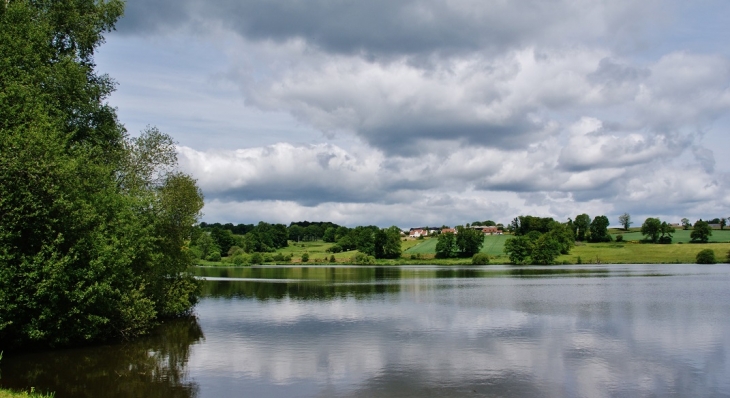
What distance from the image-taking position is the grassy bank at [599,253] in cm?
14162

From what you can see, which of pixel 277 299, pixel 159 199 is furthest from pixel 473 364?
pixel 277 299

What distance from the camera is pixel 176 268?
3953 centimetres

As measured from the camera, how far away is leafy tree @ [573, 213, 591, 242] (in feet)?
622

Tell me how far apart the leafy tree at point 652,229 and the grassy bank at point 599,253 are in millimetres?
3621

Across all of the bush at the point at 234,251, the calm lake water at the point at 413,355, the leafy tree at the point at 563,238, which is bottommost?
the calm lake water at the point at 413,355

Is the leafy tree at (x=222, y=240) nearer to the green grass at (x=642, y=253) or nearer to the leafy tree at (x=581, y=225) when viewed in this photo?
the green grass at (x=642, y=253)

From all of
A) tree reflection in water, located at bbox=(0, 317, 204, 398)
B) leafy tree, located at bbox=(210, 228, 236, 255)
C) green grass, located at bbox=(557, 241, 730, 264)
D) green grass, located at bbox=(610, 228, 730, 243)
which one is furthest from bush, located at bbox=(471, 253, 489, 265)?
tree reflection in water, located at bbox=(0, 317, 204, 398)

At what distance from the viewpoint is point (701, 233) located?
15762 centimetres

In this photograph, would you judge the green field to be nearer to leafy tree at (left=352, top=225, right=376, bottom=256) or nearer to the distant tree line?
the distant tree line

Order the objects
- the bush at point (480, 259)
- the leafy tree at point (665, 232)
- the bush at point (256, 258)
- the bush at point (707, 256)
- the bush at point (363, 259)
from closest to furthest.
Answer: the bush at point (707, 256) < the bush at point (480, 259) < the bush at point (363, 259) < the bush at point (256, 258) < the leafy tree at point (665, 232)

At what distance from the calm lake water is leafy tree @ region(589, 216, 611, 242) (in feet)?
463

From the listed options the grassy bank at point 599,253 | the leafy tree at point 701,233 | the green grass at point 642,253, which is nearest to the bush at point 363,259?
the grassy bank at point 599,253

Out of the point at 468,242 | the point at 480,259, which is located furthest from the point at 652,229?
the point at 480,259

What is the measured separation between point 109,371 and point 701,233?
570 feet
